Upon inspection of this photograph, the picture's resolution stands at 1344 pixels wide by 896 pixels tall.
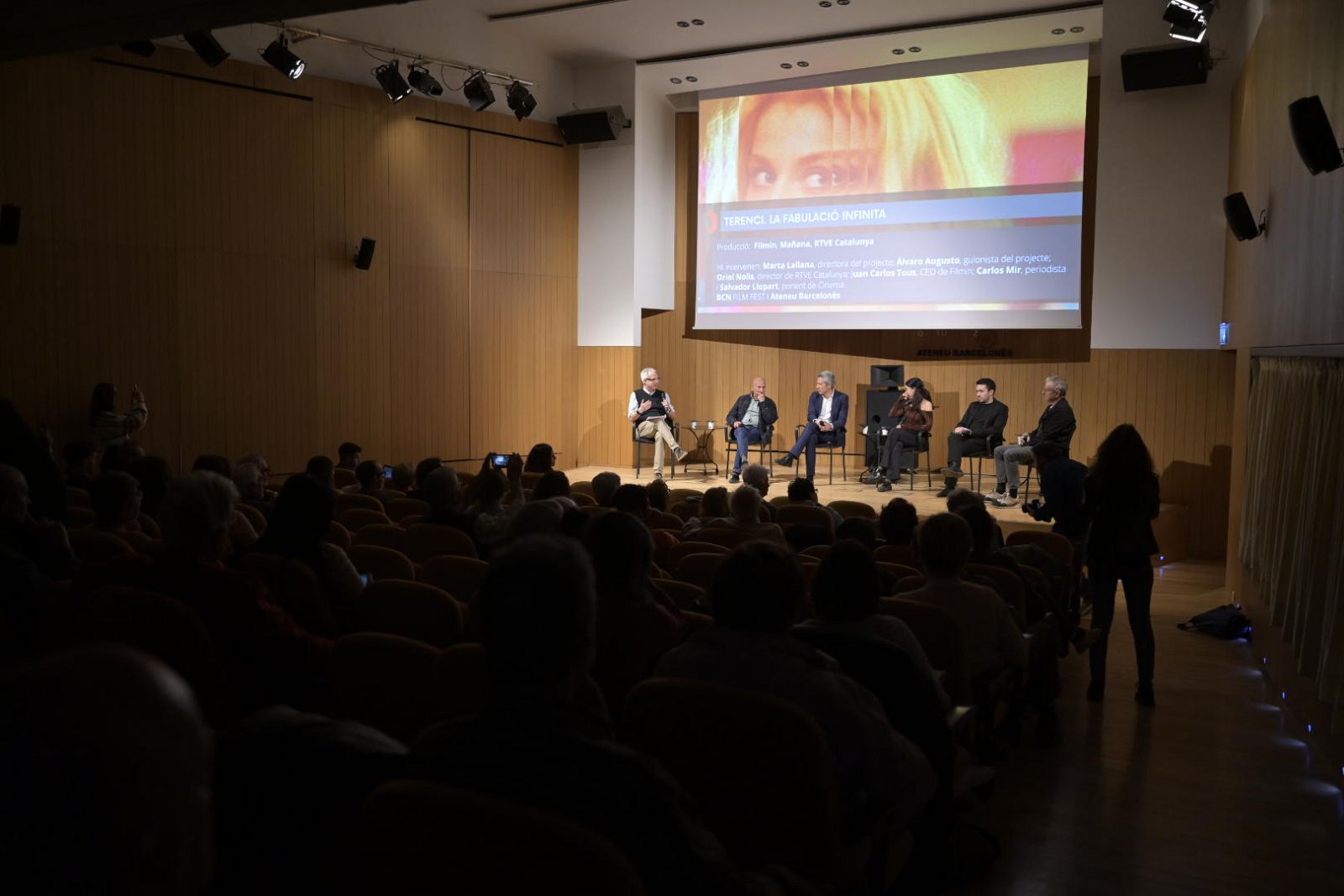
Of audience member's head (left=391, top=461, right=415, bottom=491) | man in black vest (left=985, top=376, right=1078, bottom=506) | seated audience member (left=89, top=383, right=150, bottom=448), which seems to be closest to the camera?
audience member's head (left=391, top=461, right=415, bottom=491)

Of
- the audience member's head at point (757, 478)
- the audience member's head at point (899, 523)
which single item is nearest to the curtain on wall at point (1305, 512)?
the audience member's head at point (899, 523)

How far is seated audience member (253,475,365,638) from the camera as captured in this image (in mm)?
3248

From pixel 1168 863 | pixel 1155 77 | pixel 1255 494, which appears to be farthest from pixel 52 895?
pixel 1155 77

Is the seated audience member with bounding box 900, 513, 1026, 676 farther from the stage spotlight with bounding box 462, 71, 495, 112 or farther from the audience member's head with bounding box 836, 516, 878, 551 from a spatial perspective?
the stage spotlight with bounding box 462, 71, 495, 112

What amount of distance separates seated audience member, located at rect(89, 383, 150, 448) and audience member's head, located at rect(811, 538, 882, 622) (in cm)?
782

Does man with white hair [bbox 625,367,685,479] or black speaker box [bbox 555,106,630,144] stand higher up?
black speaker box [bbox 555,106,630,144]

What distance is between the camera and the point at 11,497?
3.34 metres

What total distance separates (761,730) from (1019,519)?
8.34m

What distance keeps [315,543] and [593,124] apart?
10.2 m

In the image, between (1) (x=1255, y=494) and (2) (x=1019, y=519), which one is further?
(2) (x=1019, y=519)

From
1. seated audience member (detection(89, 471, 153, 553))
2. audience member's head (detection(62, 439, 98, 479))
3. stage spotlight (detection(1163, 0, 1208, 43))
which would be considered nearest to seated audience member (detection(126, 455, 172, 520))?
audience member's head (detection(62, 439, 98, 479))

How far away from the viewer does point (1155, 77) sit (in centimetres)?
973

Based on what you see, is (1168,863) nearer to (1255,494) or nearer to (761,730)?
(761,730)

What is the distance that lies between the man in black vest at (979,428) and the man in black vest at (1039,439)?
0.17 meters
